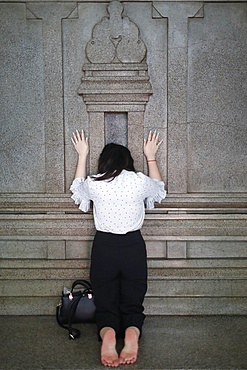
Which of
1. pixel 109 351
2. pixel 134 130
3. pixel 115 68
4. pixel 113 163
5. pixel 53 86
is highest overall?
pixel 115 68

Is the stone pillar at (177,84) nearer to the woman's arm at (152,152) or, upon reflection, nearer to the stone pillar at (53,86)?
the woman's arm at (152,152)

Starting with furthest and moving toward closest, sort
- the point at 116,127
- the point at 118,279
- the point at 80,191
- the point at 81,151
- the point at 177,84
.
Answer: the point at 116,127, the point at 177,84, the point at 81,151, the point at 80,191, the point at 118,279

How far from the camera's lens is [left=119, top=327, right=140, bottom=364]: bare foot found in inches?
147

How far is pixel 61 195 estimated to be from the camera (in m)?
5.04

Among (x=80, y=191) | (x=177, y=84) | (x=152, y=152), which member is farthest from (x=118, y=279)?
(x=177, y=84)

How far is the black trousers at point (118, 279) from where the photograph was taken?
163 inches

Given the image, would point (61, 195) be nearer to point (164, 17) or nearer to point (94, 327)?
point (94, 327)

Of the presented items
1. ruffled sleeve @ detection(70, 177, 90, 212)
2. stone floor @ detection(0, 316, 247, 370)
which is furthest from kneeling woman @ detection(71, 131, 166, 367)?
stone floor @ detection(0, 316, 247, 370)

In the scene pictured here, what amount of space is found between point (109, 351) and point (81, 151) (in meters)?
2.03

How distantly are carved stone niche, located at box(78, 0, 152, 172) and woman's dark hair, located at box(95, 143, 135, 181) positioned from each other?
804 mm

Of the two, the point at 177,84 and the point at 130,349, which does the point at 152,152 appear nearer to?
the point at 177,84

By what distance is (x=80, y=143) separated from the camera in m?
4.90

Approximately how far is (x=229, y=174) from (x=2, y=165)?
8.09 ft

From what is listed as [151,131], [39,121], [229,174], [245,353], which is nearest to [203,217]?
[229,174]
